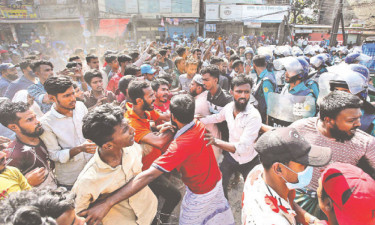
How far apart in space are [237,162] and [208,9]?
28.3 metres

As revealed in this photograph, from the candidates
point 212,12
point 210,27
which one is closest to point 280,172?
point 210,27

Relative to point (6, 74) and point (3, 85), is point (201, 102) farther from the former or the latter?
point (6, 74)

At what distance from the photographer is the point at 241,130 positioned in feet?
8.57

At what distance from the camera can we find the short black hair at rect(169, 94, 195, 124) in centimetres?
194

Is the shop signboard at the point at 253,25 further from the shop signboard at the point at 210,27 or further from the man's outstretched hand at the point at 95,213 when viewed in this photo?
the man's outstretched hand at the point at 95,213

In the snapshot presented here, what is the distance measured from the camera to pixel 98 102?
11.0 feet

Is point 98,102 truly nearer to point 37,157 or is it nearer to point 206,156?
point 37,157

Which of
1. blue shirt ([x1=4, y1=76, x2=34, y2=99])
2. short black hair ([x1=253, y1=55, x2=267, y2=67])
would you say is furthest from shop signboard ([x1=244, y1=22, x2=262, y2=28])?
blue shirt ([x1=4, y1=76, x2=34, y2=99])

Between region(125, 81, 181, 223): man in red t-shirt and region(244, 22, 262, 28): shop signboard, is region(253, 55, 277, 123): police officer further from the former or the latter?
region(244, 22, 262, 28): shop signboard

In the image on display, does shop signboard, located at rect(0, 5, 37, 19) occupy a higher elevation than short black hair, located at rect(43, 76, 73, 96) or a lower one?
higher

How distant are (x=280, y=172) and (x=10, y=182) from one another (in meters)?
2.00

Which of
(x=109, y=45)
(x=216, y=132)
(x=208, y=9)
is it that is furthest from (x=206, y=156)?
(x=208, y=9)

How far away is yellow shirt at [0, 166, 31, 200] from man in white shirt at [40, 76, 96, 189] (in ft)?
1.82

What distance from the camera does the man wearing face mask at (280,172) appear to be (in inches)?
53.2
